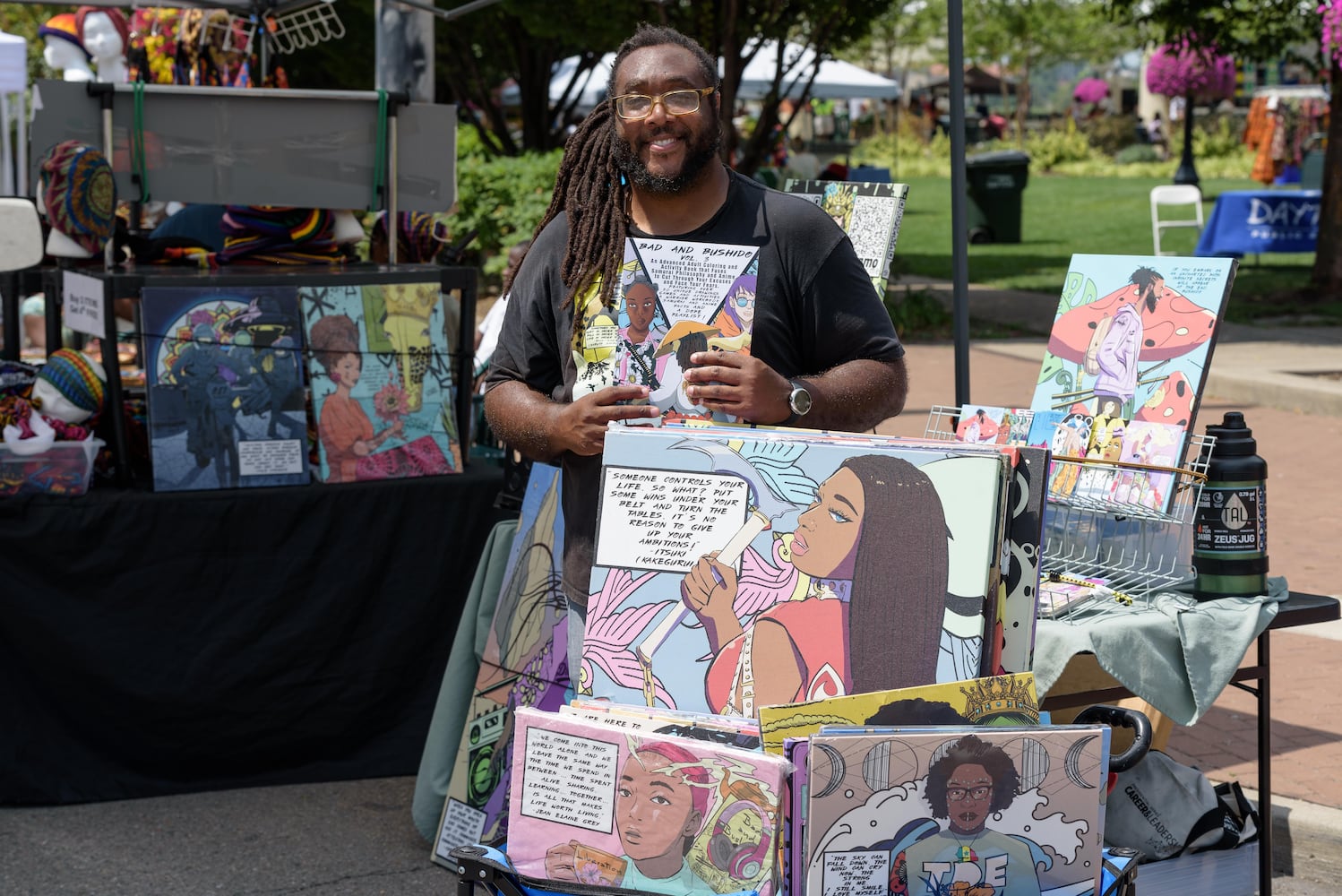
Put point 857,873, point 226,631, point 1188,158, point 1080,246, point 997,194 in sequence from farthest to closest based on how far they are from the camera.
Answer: point 1188,158 < point 997,194 < point 1080,246 < point 226,631 < point 857,873

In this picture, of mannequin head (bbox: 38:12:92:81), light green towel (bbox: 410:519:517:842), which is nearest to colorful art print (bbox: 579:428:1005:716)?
light green towel (bbox: 410:519:517:842)

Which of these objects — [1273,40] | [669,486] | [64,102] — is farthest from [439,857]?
[1273,40]

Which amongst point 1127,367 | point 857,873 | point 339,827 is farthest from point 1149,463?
point 339,827

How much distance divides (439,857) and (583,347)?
76.8 inches

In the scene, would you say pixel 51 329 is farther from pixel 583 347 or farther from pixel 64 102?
pixel 583 347

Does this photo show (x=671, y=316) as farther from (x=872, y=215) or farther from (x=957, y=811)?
(x=872, y=215)

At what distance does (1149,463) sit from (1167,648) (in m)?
0.45

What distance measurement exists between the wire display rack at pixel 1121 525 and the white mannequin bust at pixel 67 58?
7930 mm

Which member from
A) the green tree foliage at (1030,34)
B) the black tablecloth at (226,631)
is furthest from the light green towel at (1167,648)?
the green tree foliage at (1030,34)

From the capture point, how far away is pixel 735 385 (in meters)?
2.56

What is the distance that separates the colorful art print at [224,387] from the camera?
445 cm

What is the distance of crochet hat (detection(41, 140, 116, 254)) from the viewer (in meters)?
4.49

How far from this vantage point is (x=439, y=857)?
13.5 feet

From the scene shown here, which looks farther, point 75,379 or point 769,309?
point 75,379
